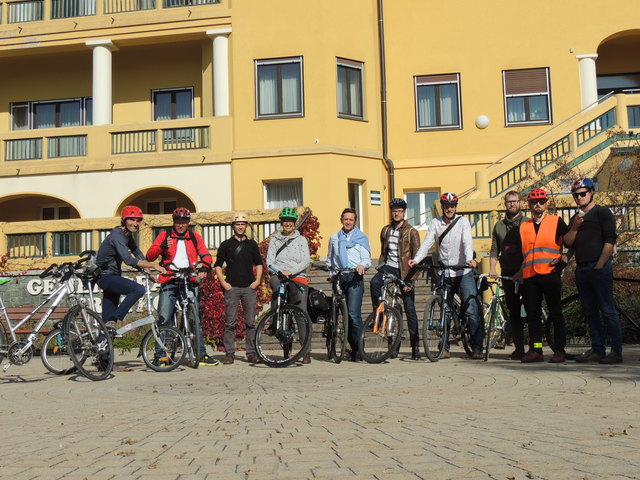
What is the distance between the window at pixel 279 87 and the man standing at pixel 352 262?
11.2 meters

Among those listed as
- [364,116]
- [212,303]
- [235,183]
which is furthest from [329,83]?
[212,303]

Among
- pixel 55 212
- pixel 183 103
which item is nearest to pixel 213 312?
pixel 183 103

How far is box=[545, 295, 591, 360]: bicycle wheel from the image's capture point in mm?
10070

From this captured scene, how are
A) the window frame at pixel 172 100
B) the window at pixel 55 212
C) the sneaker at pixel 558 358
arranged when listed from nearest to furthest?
the sneaker at pixel 558 358 → the window frame at pixel 172 100 → the window at pixel 55 212

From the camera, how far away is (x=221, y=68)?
70.7ft

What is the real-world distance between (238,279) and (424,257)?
99.9 inches

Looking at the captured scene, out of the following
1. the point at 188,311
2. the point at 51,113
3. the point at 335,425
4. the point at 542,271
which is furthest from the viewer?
the point at 51,113

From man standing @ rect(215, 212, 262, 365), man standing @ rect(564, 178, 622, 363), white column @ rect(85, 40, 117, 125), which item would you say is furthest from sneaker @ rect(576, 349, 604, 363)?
white column @ rect(85, 40, 117, 125)

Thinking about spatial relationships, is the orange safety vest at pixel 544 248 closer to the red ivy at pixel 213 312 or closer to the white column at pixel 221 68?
the red ivy at pixel 213 312

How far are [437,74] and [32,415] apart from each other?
19269 millimetres

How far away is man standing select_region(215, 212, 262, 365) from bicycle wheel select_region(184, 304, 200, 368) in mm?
670

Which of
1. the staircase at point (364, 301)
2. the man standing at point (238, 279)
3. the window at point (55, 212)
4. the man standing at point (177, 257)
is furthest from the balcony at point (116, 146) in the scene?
the man standing at point (177, 257)

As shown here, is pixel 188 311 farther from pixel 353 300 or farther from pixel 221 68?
pixel 221 68

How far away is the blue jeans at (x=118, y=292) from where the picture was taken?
9695mm
